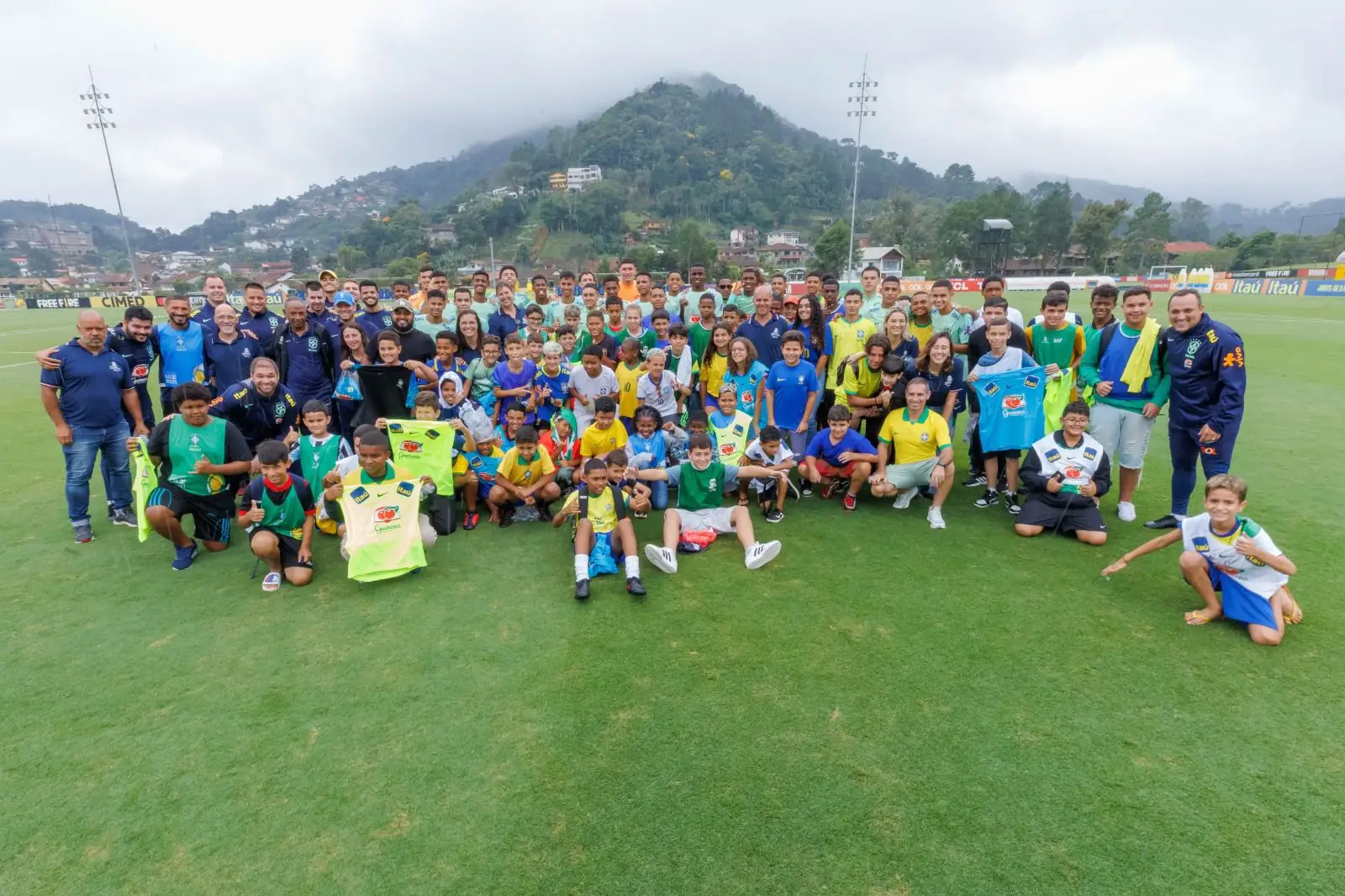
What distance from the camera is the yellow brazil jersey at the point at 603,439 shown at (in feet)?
19.5

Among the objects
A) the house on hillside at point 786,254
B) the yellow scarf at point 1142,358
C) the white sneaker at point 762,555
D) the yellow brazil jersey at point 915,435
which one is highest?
the house on hillside at point 786,254

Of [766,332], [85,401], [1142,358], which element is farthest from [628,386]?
[85,401]

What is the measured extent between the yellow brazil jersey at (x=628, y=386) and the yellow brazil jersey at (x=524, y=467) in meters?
1.04

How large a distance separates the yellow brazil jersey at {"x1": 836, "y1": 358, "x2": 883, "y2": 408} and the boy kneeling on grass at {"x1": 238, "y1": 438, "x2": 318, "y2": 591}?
16.1 feet

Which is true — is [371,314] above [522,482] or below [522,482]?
above

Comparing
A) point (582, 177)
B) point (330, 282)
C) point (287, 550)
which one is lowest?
point (287, 550)

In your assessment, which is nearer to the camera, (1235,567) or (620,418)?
(1235,567)

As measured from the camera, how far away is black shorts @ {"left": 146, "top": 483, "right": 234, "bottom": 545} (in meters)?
5.15

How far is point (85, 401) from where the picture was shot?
5637 millimetres

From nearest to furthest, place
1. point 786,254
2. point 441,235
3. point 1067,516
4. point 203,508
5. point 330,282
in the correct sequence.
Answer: point 203,508 → point 1067,516 → point 330,282 → point 786,254 → point 441,235

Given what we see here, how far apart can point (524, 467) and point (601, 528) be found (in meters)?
1.28

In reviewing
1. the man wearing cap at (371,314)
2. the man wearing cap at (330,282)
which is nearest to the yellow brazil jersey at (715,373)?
the man wearing cap at (371,314)

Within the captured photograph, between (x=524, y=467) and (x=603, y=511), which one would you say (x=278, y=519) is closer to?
(x=524, y=467)

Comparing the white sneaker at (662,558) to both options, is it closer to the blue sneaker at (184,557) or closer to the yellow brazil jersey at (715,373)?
the yellow brazil jersey at (715,373)
